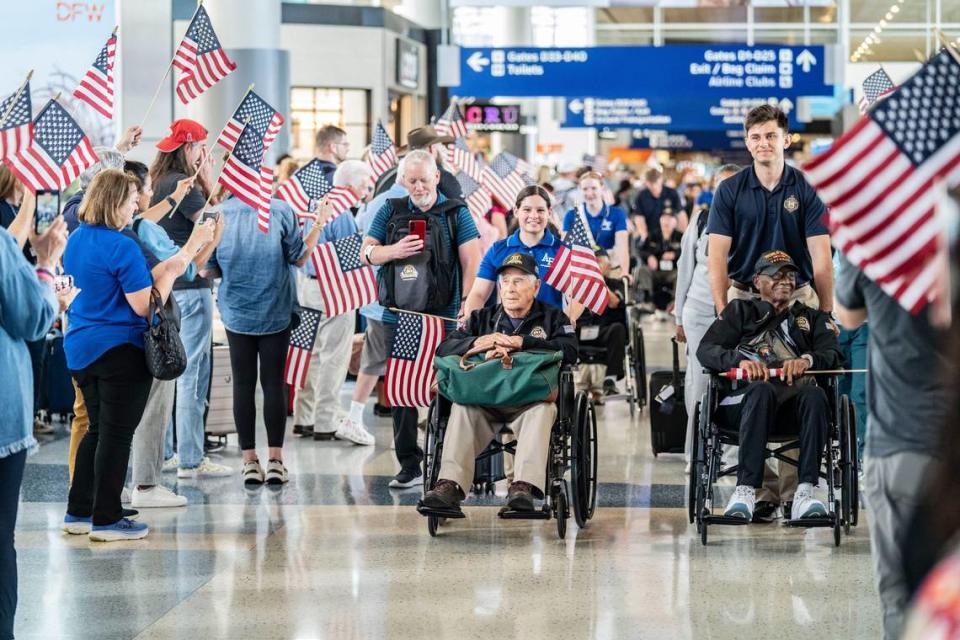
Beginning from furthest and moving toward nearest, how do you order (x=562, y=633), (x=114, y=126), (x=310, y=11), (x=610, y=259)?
(x=310, y=11)
(x=114, y=126)
(x=610, y=259)
(x=562, y=633)

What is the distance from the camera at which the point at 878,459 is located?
420cm

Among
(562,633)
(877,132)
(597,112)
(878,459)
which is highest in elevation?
(597,112)

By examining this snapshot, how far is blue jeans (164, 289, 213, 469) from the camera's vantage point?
28.0 ft

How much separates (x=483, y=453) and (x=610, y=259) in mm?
5405

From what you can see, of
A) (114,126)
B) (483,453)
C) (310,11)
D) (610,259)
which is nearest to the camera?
(483,453)

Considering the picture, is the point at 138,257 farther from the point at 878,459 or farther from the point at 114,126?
the point at 114,126

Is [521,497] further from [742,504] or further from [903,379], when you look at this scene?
[903,379]

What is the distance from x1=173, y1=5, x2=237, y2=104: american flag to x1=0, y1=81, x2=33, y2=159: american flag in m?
2.79

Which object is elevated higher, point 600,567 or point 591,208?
point 591,208

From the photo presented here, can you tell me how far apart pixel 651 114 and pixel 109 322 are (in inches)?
892

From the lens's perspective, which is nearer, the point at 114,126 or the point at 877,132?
the point at 877,132

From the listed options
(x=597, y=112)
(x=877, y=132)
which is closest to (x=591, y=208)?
(x=877, y=132)

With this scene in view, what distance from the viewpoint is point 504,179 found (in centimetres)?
1402

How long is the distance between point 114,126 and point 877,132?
1006 cm
